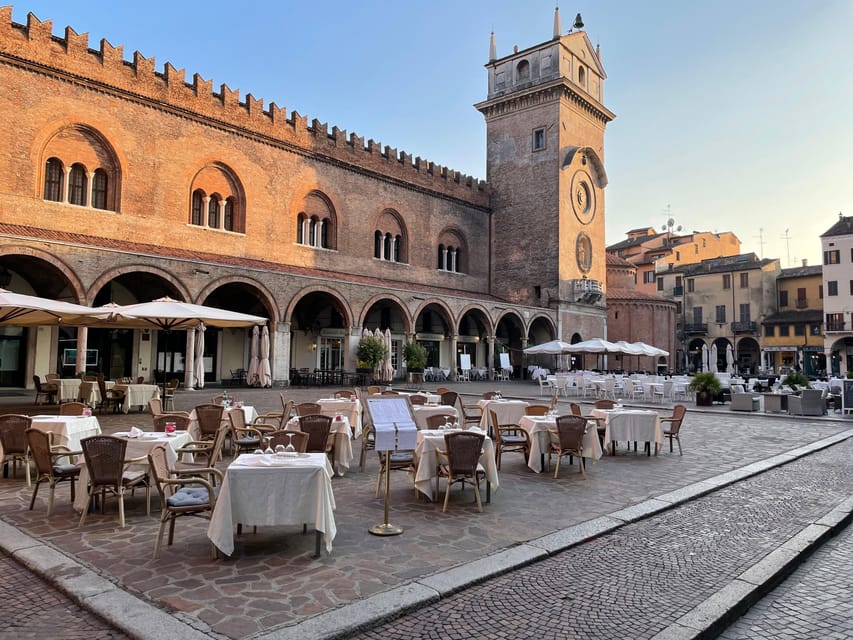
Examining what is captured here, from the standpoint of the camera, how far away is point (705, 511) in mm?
6137

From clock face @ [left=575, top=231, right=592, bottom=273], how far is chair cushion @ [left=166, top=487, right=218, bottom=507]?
33367 millimetres

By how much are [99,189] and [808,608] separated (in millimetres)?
22623

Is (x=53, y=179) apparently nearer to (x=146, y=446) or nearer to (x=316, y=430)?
(x=146, y=446)

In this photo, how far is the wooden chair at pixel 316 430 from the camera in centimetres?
709

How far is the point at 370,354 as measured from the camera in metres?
23.2

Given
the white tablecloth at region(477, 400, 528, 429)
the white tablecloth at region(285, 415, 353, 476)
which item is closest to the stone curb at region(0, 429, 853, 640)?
the white tablecloth at region(285, 415, 353, 476)

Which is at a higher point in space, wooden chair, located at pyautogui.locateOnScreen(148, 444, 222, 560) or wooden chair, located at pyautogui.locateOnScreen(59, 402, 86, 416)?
wooden chair, located at pyautogui.locateOnScreen(59, 402, 86, 416)

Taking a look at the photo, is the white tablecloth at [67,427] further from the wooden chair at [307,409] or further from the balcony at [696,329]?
the balcony at [696,329]

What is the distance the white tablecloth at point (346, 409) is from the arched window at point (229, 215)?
15.9 metres

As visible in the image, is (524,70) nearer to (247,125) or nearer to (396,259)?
(396,259)

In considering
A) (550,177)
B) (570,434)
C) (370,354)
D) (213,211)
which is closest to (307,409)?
(570,434)

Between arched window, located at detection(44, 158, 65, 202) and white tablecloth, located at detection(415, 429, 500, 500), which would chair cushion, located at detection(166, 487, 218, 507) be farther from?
arched window, located at detection(44, 158, 65, 202)

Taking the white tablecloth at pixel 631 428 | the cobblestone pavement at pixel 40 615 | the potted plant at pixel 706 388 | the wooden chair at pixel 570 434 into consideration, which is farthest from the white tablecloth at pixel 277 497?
the potted plant at pixel 706 388

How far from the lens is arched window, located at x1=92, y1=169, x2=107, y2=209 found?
67.3 feet
